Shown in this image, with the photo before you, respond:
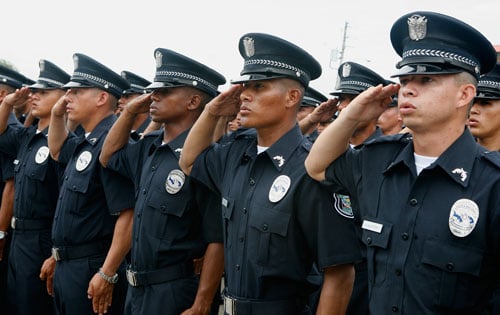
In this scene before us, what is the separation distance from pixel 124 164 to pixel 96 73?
48.3 inches

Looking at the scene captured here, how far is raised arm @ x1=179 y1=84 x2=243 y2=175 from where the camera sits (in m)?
3.56

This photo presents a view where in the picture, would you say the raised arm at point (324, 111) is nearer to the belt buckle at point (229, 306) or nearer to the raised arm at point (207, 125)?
the raised arm at point (207, 125)

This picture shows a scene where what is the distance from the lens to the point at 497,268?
7.65 ft

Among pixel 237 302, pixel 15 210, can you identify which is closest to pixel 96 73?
pixel 15 210

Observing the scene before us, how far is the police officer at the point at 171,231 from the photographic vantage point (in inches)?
147

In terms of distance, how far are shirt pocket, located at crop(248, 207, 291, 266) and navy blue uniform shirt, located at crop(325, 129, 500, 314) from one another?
54cm

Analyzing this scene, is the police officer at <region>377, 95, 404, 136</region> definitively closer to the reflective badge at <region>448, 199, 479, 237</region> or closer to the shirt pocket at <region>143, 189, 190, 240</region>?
the shirt pocket at <region>143, 189, 190, 240</region>

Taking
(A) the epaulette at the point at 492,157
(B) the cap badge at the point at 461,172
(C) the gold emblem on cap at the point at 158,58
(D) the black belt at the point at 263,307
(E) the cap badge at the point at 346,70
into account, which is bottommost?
(D) the black belt at the point at 263,307

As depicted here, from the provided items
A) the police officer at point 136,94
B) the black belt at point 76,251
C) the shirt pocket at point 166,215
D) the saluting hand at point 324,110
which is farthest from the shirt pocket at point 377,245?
the police officer at point 136,94

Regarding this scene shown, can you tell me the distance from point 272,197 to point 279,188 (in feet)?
0.22

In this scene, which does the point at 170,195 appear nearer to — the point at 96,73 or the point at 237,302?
the point at 237,302

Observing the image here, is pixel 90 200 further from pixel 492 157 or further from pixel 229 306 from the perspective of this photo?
pixel 492 157

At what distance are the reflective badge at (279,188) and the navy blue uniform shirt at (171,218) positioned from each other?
0.81 m

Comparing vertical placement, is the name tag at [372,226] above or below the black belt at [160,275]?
above
